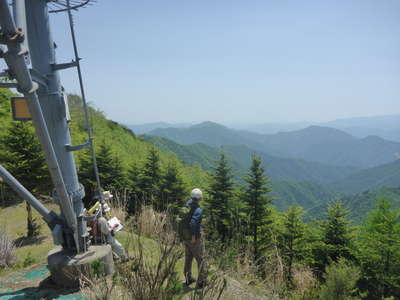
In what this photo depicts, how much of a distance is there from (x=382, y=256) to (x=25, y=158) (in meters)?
13.5

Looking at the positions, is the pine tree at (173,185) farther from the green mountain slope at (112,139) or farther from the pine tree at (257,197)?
the pine tree at (257,197)

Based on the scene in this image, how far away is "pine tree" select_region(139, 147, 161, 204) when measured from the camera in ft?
39.6

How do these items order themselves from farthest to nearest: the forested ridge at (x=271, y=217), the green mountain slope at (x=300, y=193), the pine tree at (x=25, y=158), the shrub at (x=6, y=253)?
the green mountain slope at (x=300, y=193), the forested ridge at (x=271, y=217), the pine tree at (x=25, y=158), the shrub at (x=6, y=253)

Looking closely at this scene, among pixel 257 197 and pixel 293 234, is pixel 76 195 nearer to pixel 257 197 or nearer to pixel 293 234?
pixel 257 197

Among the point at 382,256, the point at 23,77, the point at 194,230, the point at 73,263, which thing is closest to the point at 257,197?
the point at 382,256

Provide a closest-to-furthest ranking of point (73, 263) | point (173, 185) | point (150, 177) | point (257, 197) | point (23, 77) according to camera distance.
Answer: point (23, 77), point (73, 263), point (257, 197), point (173, 185), point (150, 177)

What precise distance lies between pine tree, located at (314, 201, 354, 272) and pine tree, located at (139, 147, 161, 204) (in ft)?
24.4

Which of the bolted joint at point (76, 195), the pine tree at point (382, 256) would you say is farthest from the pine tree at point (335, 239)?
the bolted joint at point (76, 195)

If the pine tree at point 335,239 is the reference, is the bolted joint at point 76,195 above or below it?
above

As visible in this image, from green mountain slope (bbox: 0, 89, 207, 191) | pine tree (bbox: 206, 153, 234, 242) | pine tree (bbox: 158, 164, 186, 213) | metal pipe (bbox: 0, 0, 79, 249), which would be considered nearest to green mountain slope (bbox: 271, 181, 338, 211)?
green mountain slope (bbox: 0, 89, 207, 191)

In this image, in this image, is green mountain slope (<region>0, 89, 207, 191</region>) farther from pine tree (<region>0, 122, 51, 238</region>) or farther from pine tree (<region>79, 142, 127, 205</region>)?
pine tree (<region>0, 122, 51, 238</region>)

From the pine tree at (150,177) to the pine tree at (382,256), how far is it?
358 inches

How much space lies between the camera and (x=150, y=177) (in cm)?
1212

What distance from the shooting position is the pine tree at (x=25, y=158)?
8.08m
